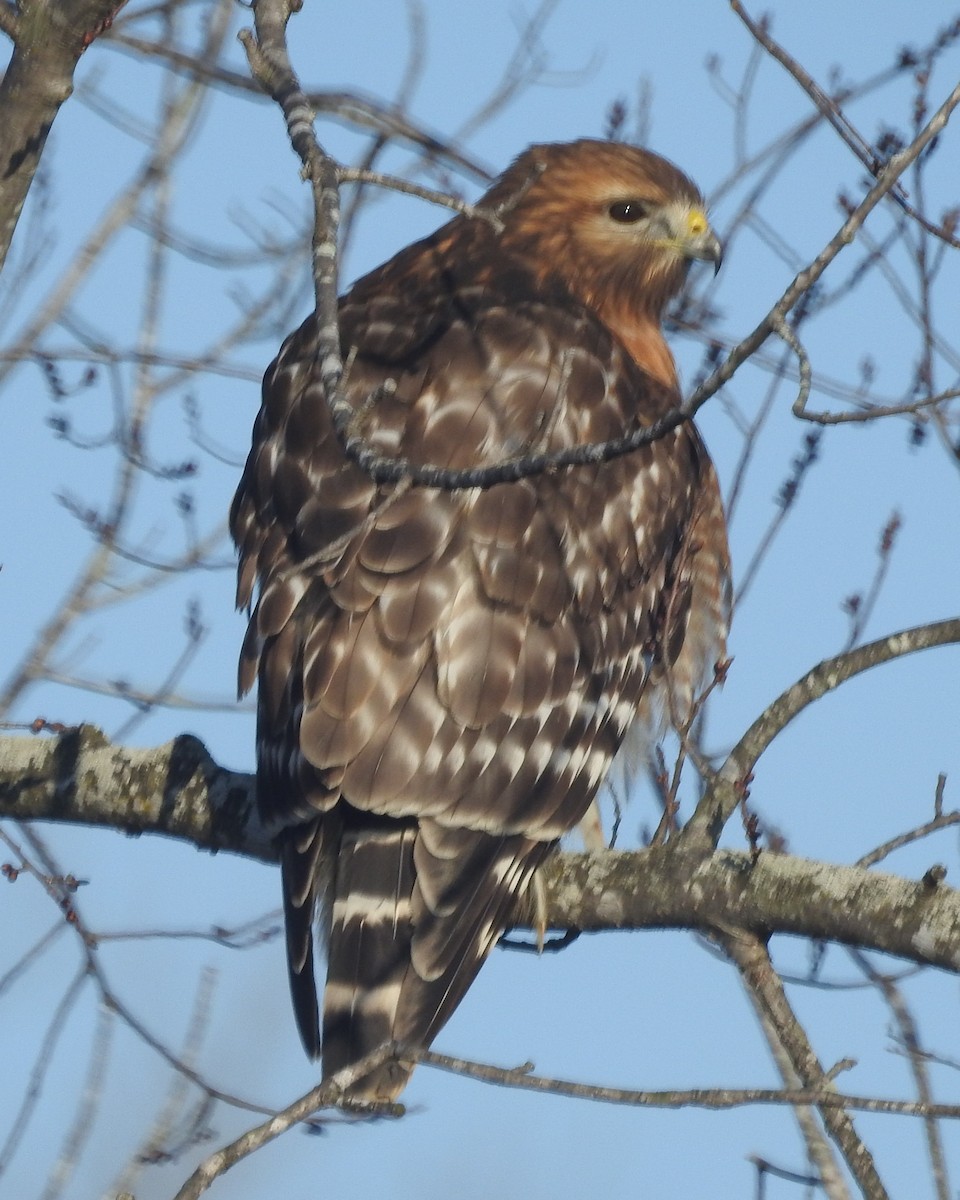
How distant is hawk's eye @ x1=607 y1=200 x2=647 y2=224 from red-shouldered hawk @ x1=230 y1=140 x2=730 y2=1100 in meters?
0.49

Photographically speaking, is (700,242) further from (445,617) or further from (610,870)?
(610,870)

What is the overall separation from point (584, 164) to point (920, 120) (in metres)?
0.99

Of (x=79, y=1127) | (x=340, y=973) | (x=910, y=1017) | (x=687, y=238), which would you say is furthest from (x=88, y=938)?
(x=687, y=238)

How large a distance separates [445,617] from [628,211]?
6.49 ft

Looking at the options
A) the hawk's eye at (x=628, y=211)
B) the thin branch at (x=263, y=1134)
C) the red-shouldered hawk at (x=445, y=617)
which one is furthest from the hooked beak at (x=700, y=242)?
the thin branch at (x=263, y=1134)

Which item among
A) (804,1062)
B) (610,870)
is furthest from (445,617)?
(804,1062)

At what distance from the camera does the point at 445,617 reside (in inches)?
155

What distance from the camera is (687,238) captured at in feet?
17.7

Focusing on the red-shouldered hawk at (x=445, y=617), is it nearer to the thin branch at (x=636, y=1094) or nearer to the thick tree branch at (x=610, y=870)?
the thick tree branch at (x=610, y=870)

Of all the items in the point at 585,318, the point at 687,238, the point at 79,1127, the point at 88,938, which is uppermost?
the point at 687,238

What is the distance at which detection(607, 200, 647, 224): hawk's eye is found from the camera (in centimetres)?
543

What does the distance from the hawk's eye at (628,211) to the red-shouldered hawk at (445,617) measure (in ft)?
1.60

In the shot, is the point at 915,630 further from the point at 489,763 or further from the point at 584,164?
the point at 584,164

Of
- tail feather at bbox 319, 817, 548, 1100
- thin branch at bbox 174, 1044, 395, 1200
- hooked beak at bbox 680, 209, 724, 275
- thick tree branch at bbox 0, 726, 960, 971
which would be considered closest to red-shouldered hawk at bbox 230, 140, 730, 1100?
tail feather at bbox 319, 817, 548, 1100
